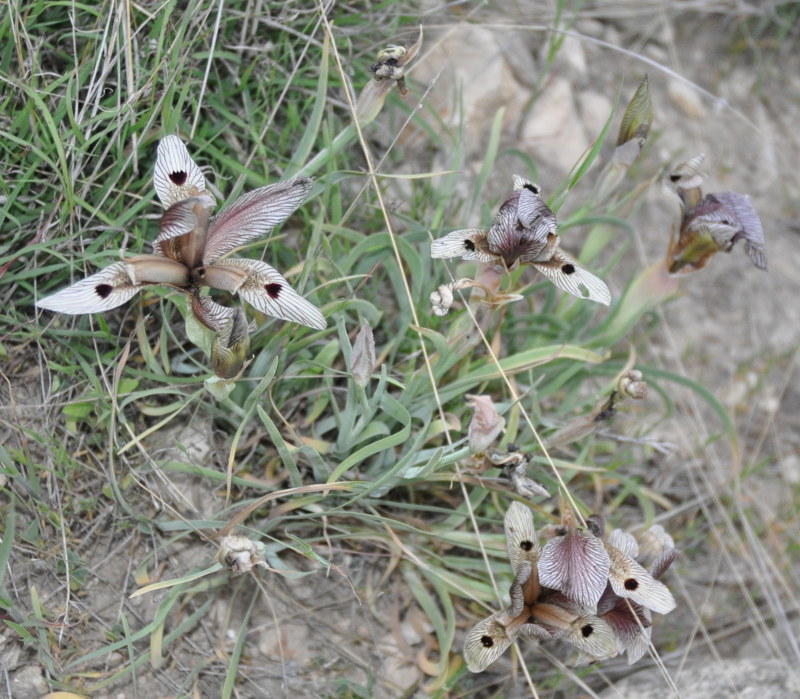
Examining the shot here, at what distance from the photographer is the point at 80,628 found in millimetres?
1822

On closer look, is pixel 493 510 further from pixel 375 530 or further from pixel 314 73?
pixel 314 73

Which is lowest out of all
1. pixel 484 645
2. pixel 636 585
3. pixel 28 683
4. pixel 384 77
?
pixel 28 683

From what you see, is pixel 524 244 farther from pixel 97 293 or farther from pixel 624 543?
pixel 97 293

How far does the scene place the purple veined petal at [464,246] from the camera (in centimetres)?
176

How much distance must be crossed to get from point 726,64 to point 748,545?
1995 millimetres

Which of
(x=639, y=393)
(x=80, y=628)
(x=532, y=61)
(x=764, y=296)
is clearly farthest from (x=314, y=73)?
(x=764, y=296)

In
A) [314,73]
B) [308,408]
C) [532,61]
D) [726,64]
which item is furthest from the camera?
[726,64]

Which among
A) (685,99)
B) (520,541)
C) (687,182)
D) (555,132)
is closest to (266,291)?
(520,541)

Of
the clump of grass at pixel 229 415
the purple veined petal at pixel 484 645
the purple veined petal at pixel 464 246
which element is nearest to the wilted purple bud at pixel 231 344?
the clump of grass at pixel 229 415

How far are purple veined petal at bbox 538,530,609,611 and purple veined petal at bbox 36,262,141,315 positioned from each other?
1.06m

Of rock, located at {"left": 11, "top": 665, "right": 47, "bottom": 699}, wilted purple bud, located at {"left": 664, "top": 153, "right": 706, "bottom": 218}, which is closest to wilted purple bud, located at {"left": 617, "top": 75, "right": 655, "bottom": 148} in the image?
wilted purple bud, located at {"left": 664, "top": 153, "right": 706, "bottom": 218}

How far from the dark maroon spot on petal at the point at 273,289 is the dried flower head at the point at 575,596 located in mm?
744

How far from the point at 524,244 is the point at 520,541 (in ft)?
2.23

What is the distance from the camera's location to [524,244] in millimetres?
1759
